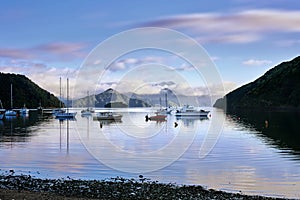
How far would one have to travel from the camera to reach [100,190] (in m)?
23.3

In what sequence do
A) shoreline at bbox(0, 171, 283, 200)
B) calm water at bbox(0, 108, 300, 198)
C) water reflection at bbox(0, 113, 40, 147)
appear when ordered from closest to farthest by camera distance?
shoreline at bbox(0, 171, 283, 200) → calm water at bbox(0, 108, 300, 198) → water reflection at bbox(0, 113, 40, 147)

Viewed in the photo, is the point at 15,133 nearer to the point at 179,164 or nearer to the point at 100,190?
the point at 179,164

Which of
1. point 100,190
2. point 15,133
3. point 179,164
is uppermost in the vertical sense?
point 15,133

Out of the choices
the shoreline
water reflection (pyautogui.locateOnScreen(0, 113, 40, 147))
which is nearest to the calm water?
the shoreline

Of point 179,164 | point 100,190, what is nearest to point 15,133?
point 179,164

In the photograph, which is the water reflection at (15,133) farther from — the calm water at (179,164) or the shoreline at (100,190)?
the shoreline at (100,190)

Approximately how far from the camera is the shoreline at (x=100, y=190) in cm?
2187

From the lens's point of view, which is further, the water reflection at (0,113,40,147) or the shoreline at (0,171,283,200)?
the water reflection at (0,113,40,147)

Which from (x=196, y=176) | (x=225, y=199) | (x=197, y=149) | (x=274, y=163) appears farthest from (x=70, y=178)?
(x=197, y=149)

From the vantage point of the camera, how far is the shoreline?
21.9m

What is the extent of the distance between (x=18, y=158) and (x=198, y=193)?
22.5 m

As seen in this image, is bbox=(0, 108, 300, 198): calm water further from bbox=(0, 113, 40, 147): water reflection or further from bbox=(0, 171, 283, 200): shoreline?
bbox=(0, 113, 40, 147): water reflection

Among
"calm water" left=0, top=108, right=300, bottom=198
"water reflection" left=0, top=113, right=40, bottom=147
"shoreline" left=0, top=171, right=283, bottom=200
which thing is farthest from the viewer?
"water reflection" left=0, top=113, right=40, bottom=147

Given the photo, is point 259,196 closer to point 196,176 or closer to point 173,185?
point 173,185
